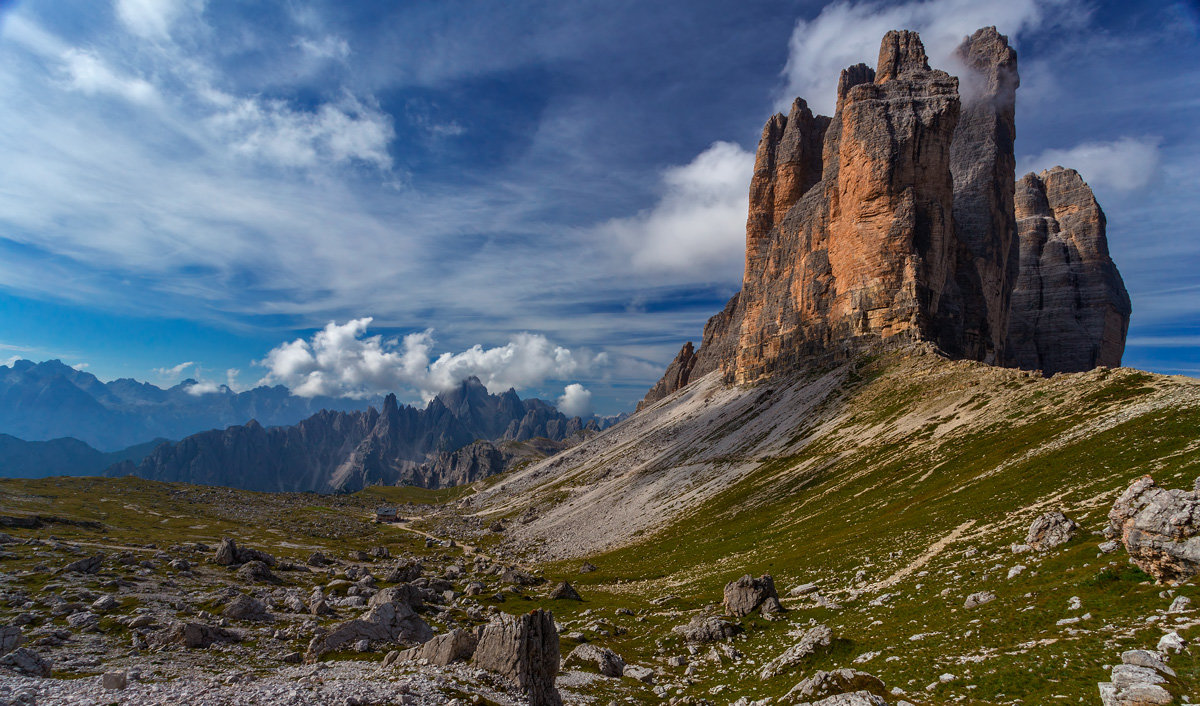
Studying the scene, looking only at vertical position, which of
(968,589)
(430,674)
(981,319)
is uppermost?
(981,319)

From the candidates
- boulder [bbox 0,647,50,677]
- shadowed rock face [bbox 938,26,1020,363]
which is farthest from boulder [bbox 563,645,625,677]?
shadowed rock face [bbox 938,26,1020,363]

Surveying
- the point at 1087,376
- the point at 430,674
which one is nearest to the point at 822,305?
the point at 1087,376

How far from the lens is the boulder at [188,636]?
2768cm

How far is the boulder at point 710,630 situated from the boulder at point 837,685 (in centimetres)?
1447

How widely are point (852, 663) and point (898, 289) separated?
4575 inches

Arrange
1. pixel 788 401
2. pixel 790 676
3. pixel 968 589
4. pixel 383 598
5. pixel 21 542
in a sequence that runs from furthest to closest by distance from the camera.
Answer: pixel 788 401
pixel 21 542
pixel 383 598
pixel 968 589
pixel 790 676

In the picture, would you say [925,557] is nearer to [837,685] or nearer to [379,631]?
[837,685]

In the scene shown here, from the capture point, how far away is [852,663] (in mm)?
21203

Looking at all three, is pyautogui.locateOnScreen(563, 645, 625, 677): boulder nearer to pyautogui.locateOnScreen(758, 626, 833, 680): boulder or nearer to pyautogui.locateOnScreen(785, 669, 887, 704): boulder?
pyautogui.locateOnScreen(758, 626, 833, 680): boulder

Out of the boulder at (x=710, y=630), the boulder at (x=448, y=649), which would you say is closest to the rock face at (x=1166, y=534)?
the boulder at (x=710, y=630)

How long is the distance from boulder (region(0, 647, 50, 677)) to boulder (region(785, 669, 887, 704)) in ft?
Answer: 102

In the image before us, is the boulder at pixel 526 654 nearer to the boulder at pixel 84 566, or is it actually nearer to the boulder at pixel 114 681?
the boulder at pixel 114 681

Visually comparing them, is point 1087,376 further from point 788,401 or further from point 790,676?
point 788,401

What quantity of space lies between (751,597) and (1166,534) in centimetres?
2240
